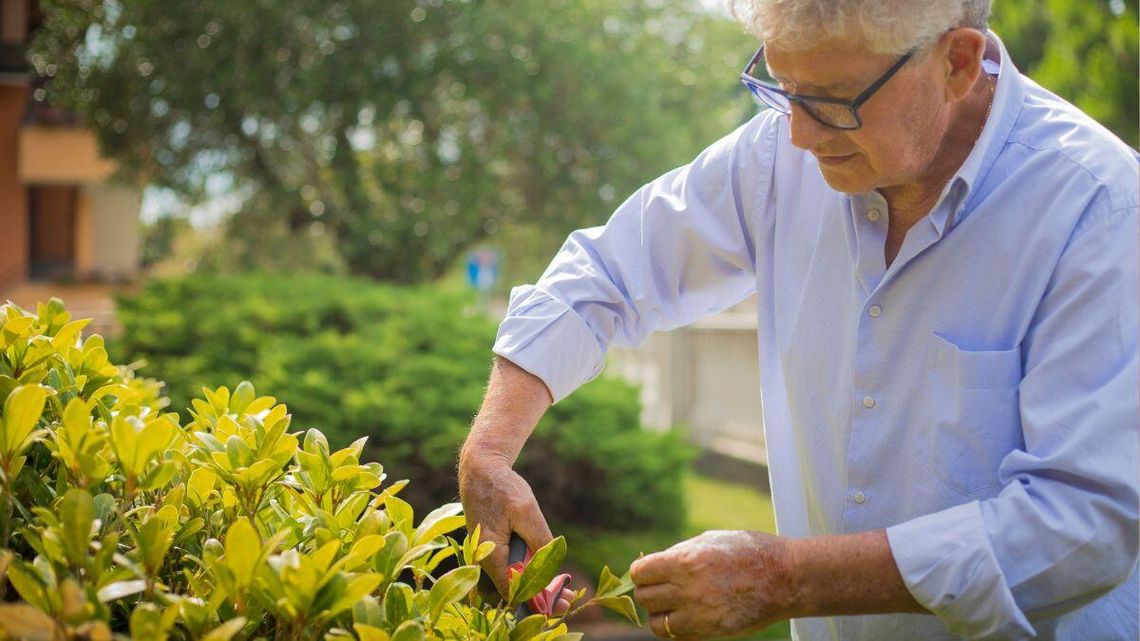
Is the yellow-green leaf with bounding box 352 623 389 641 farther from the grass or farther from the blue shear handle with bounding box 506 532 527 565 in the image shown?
the grass

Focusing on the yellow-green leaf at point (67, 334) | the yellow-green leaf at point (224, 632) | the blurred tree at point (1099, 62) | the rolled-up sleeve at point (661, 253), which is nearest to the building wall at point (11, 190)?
the blurred tree at point (1099, 62)

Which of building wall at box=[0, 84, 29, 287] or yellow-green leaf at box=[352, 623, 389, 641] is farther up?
yellow-green leaf at box=[352, 623, 389, 641]

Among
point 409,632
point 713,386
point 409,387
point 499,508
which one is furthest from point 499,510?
point 713,386

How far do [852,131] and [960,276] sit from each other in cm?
30

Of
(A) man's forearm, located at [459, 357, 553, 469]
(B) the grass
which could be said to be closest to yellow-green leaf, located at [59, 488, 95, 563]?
(A) man's forearm, located at [459, 357, 553, 469]

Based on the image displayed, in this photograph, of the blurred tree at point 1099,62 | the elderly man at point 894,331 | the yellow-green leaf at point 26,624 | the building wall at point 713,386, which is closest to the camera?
the yellow-green leaf at point 26,624

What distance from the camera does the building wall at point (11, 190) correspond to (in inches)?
807

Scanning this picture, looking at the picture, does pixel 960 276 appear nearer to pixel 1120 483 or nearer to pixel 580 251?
pixel 1120 483

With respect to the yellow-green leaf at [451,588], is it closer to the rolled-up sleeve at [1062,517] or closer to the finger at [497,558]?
the finger at [497,558]

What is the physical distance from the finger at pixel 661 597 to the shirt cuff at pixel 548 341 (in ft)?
1.61

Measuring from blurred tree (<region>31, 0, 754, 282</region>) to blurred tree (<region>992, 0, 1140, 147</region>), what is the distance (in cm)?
405

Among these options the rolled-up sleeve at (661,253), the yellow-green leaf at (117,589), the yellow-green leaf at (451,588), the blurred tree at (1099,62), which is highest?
the blurred tree at (1099,62)

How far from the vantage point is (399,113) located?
12.4m

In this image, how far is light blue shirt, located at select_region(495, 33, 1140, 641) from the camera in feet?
4.93
